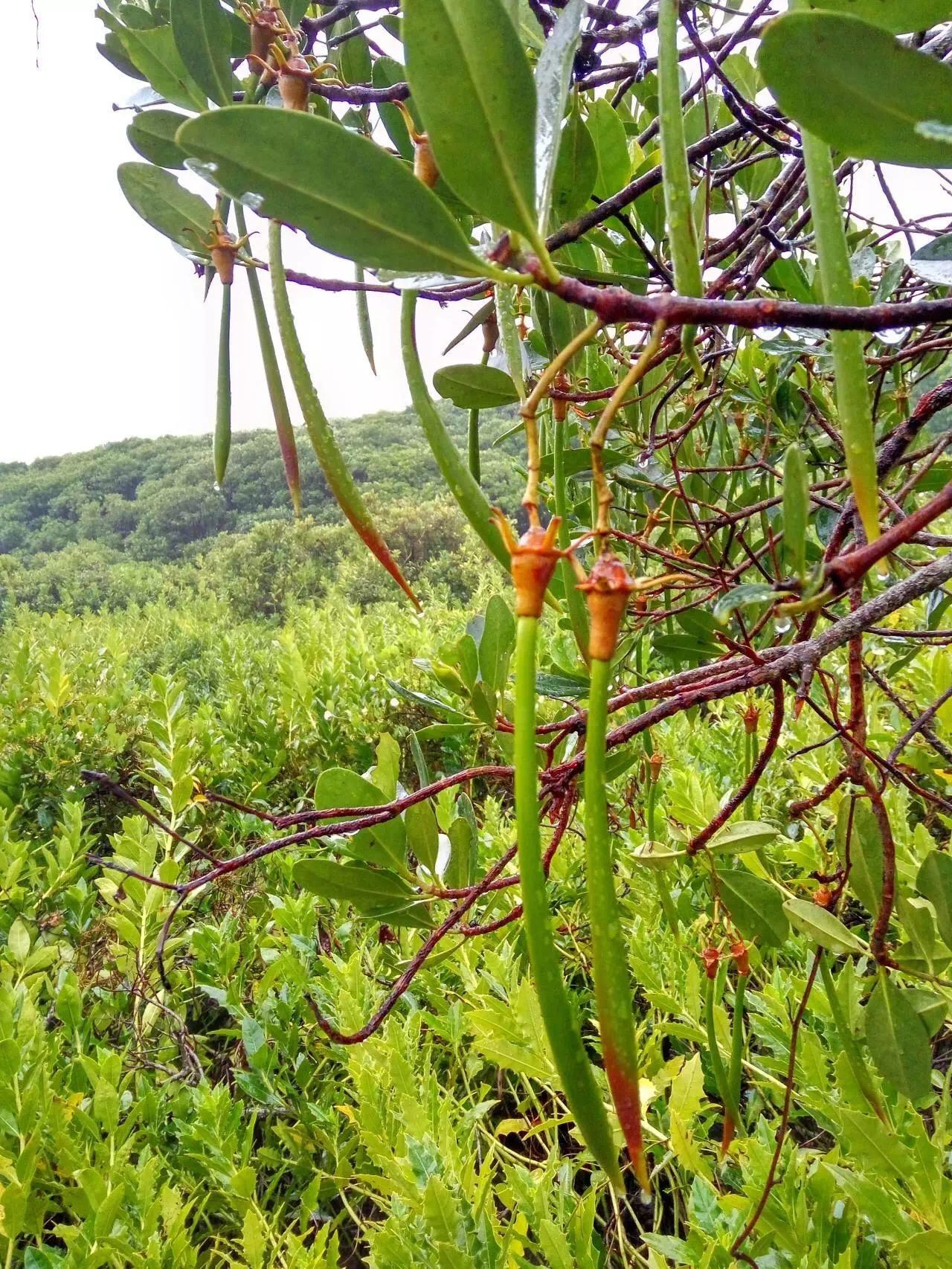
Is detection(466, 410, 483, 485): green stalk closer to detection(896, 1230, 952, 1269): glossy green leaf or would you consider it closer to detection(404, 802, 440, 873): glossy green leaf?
detection(404, 802, 440, 873): glossy green leaf

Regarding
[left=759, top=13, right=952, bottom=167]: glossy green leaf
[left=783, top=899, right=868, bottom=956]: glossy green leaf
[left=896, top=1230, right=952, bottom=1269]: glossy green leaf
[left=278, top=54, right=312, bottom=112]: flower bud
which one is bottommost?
[left=896, top=1230, right=952, bottom=1269]: glossy green leaf

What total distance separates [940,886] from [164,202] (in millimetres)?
501

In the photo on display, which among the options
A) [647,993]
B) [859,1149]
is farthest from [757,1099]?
[859,1149]

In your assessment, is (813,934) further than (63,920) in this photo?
No

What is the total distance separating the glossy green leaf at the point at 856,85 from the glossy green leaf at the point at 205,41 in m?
0.23

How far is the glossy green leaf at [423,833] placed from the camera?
40cm

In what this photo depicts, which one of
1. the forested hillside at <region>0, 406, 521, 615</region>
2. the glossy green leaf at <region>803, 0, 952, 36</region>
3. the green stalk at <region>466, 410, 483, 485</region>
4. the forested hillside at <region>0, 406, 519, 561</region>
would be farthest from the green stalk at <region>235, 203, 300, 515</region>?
the forested hillside at <region>0, 406, 519, 561</region>

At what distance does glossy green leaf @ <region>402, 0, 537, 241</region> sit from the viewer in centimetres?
16

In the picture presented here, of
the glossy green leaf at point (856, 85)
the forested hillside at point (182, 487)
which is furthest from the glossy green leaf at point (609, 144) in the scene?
the forested hillside at point (182, 487)

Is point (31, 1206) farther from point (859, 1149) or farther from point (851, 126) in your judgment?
point (851, 126)

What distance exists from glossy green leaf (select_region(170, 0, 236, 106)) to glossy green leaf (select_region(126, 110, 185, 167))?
0.10ft

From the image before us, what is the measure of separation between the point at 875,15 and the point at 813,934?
1.17 feet

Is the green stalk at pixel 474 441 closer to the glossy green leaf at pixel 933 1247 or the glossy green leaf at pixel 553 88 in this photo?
the glossy green leaf at pixel 553 88

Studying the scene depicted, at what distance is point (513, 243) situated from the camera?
0.60ft
